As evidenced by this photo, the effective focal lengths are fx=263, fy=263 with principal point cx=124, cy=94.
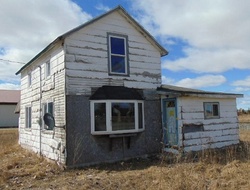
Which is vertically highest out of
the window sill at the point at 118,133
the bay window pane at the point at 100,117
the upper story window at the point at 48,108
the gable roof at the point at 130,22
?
the gable roof at the point at 130,22

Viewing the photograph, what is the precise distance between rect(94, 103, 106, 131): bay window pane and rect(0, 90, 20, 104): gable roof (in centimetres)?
3103

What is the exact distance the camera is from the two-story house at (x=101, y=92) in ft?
33.2

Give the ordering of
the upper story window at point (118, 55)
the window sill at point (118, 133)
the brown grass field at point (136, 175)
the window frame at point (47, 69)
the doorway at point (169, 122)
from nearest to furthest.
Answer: the brown grass field at point (136, 175) → the window sill at point (118, 133) → the upper story window at point (118, 55) → the doorway at point (169, 122) → the window frame at point (47, 69)

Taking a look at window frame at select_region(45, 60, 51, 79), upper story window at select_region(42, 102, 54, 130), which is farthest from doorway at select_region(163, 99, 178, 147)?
window frame at select_region(45, 60, 51, 79)

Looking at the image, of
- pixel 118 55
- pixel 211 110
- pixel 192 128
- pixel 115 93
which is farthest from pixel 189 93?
pixel 118 55

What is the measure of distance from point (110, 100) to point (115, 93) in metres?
0.43

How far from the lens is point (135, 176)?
8242 mm

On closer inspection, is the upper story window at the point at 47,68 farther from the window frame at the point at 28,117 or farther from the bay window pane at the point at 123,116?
the bay window pane at the point at 123,116

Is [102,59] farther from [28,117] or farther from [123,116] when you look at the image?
[28,117]

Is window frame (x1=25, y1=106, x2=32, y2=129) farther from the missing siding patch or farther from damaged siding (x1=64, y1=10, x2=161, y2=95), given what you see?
the missing siding patch

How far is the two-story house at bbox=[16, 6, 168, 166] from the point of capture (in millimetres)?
10133

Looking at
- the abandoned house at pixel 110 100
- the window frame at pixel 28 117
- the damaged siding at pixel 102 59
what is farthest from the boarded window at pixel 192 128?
the window frame at pixel 28 117

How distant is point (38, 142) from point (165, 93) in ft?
21.6

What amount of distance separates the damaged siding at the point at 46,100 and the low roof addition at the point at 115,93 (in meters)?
1.38
